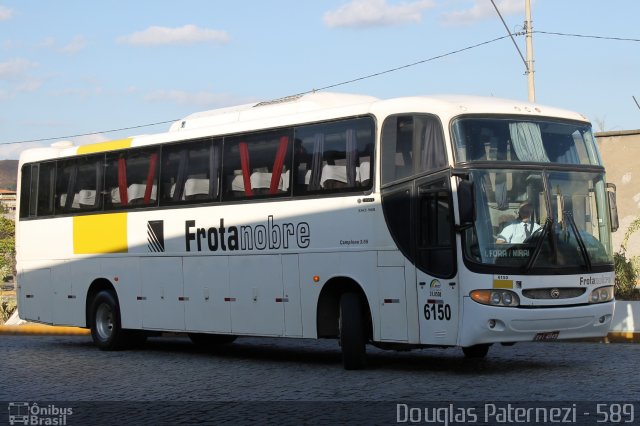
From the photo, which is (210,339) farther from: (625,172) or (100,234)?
(625,172)

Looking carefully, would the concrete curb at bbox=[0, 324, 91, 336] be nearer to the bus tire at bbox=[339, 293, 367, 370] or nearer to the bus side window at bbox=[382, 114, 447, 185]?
the bus tire at bbox=[339, 293, 367, 370]

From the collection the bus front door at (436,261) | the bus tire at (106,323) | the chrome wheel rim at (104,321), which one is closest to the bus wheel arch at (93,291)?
the bus tire at (106,323)

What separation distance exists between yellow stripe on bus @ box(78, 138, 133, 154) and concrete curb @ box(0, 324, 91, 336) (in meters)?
6.92

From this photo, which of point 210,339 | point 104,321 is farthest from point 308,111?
point 104,321

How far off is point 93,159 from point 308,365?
678 centimetres

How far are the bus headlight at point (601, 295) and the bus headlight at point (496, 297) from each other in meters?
1.19

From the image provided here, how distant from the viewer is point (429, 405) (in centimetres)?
1111

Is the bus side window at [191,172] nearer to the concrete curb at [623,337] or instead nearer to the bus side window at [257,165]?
the bus side window at [257,165]

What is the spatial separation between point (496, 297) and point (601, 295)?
160 cm

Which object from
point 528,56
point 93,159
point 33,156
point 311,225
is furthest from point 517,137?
point 528,56

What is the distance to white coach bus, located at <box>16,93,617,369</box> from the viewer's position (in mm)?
13758

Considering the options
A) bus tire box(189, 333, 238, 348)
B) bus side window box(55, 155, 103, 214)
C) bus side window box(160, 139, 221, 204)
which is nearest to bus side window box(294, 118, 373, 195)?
bus side window box(160, 139, 221, 204)

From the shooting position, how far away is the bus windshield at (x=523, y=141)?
1398cm

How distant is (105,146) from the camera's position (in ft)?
67.7
